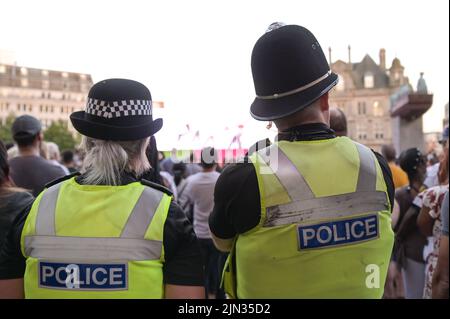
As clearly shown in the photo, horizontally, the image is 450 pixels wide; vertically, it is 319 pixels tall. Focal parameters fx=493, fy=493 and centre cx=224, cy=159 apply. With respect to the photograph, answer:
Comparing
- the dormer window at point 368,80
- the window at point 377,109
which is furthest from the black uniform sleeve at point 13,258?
the dormer window at point 368,80

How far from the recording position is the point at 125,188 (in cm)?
187

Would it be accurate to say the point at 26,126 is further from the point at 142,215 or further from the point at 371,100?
the point at 371,100

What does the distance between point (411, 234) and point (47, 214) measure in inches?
151

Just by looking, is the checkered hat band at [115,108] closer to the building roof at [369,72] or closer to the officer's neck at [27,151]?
the officer's neck at [27,151]

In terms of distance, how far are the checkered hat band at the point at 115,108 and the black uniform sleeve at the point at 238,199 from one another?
0.47 m

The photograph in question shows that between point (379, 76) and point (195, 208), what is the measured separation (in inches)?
2543

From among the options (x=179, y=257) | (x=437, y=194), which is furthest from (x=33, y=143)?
(x=437, y=194)

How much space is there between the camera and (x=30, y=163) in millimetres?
4250

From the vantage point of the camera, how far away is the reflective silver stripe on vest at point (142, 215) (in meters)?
1.79

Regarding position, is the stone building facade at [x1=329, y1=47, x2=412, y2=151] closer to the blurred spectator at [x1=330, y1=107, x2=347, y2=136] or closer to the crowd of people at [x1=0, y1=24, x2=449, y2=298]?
the blurred spectator at [x1=330, y1=107, x2=347, y2=136]

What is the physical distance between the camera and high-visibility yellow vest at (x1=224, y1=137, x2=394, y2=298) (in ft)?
5.72

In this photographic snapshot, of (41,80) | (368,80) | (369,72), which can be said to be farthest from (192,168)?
(41,80)

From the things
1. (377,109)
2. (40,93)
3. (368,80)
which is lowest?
(377,109)
